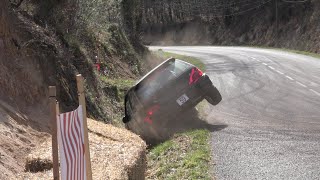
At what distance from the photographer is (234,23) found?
5656 cm

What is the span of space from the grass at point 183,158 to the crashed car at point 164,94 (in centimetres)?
90

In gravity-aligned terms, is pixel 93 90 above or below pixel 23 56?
below

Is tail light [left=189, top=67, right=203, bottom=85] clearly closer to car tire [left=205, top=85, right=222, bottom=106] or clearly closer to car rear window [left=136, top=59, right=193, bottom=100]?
car rear window [left=136, top=59, right=193, bottom=100]

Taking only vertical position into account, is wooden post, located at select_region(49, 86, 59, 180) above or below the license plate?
above

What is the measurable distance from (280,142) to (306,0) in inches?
1430

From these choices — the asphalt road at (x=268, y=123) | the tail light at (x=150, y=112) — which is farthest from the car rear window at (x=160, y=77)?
the asphalt road at (x=268, y=123)

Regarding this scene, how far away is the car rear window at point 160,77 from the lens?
1288cm

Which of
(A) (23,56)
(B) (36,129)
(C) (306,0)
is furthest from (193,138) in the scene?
(C) (306,0)

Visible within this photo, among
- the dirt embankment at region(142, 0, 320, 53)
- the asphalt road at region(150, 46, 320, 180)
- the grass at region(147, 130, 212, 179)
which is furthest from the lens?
the dirt embankment at region(142, 0, 320, 53)

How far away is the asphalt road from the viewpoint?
842cm

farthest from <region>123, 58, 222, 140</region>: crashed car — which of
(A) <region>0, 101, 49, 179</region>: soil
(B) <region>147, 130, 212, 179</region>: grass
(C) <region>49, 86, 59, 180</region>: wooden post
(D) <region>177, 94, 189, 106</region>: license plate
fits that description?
(C) <region>49, 86, 59, 180</region>: wooden post

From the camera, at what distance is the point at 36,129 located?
1002cm

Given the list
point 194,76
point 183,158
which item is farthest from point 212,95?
point 183,158

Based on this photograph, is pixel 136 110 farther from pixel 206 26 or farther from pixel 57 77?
pixel 206 26
